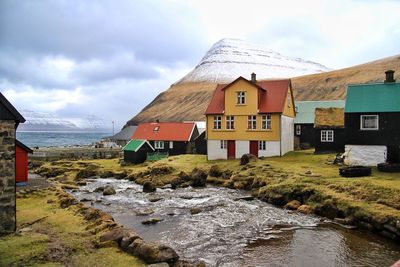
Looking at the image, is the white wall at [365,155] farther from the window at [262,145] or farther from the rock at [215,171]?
the rock at [215,171]

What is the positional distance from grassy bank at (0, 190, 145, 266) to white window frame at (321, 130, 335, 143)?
1314 inches

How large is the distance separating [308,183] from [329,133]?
1967 centimetres

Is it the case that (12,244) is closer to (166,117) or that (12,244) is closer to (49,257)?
(49,257)

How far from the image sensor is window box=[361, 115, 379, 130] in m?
34.9

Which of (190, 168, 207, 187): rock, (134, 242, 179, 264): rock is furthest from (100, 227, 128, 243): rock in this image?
(190, 168, 207, 187): rock

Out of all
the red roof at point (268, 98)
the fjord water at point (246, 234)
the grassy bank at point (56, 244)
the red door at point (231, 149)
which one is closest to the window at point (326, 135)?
the red roof at point (268, 98)

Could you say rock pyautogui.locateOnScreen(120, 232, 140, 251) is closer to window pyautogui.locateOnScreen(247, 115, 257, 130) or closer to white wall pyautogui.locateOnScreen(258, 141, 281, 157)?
white wall pyautogui.locateOnScreen(258, 141, 281, 157)

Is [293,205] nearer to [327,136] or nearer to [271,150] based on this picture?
[271,150]

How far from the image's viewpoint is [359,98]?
36.7m

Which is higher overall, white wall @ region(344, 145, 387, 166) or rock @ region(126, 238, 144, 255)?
white wall @ region(344, 145, 387, 166)

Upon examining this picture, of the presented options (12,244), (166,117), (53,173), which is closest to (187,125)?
(53,173)

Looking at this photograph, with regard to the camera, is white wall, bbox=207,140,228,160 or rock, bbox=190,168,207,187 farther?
white wall, bbox=207,140,228,160

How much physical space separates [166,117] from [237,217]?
5851 inches

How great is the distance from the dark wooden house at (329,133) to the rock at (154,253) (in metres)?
34.6
